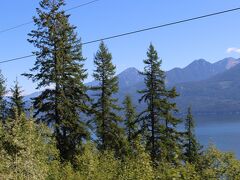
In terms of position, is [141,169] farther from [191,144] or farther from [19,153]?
[191,144]

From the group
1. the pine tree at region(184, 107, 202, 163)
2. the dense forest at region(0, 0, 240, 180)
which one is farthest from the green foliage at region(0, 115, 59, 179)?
the pine tree at region(184, 107, 202, 163)

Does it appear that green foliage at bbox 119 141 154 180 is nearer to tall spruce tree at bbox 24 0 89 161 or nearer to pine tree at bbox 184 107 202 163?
tall spruce tree at bbox 24 0 89 161

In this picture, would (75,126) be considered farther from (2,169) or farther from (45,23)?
(2,169)

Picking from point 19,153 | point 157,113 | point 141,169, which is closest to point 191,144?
point 157,113

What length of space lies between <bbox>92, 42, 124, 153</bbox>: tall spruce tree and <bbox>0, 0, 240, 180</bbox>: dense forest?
0.12 m

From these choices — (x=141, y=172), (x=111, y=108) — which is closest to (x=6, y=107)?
(x=111, y=108)

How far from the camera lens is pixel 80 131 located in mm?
37312

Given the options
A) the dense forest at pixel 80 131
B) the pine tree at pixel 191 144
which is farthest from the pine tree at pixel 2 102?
the pine tree at pixel 191 144

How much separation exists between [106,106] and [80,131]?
463 inches

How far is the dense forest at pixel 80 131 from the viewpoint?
1861cm

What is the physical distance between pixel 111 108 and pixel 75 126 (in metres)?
12.7

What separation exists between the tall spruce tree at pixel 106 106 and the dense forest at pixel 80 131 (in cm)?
12

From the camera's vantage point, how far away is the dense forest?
18.6 meters

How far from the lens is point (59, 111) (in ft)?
118
